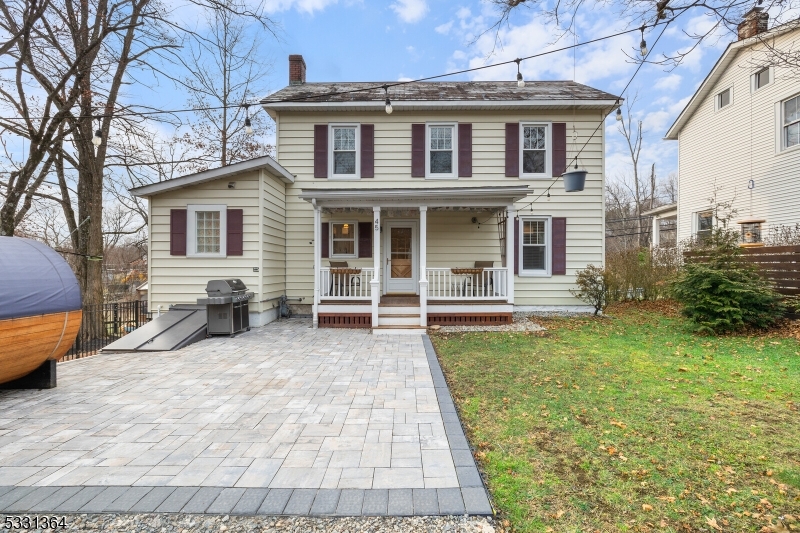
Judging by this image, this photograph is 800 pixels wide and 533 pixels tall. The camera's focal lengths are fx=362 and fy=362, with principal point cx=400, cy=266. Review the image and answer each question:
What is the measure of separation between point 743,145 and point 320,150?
15043mm

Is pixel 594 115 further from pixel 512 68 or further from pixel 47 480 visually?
pixel 47 480

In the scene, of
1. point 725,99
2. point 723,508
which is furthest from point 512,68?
point 725,99

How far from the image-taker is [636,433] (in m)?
3.33

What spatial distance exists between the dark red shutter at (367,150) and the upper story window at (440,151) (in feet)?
5.21

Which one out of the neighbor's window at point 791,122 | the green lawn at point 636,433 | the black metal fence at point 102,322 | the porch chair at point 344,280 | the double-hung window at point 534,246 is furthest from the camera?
the neighbor's window at point 791,122

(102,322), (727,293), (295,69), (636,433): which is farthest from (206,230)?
(727,293)

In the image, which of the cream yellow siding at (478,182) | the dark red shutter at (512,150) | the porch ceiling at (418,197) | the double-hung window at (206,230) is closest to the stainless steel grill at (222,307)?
the double-hung window at (206,230)

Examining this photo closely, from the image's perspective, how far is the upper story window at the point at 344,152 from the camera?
1056 cm

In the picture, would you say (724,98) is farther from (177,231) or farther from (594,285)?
(177,231)

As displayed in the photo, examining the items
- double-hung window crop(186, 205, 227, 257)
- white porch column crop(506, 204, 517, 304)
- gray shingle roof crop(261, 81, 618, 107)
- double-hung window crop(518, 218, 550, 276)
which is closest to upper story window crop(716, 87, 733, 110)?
gray shingle roof crop(261, 81, 618, 107)

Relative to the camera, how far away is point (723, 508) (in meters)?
2.32

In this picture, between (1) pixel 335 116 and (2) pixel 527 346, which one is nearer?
(2) pixel 527 346

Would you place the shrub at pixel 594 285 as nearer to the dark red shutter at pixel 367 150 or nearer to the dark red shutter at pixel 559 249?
the dark red shutter at pixel 559 249

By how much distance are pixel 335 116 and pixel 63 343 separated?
8.31 m
